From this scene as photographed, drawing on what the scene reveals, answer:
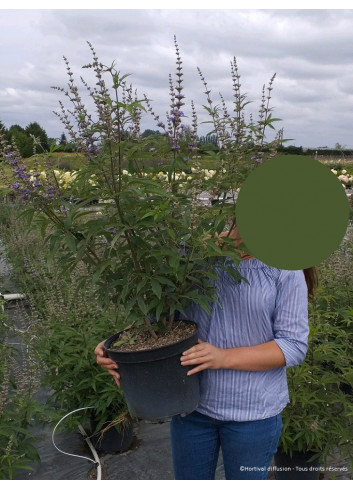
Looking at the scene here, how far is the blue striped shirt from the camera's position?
203cm

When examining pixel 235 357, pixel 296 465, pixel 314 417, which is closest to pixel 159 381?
pixel 235 357

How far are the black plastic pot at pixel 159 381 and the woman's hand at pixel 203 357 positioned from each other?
27 millimetres

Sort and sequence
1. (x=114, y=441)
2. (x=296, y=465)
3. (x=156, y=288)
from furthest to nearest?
1. (x=114, y=441)
2. (x=296, y=465)
3. (x=156, y=288)

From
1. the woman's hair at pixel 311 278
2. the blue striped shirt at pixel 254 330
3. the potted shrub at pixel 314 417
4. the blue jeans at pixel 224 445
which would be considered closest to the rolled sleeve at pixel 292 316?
the blue striped shirt at pixel 254 330

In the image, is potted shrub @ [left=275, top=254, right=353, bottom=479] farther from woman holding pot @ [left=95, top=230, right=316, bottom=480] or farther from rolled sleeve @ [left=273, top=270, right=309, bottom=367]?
rolled sleeve @ [left=273, top=270, right=309, bottom=367]

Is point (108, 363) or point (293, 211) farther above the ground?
point (293, 211)

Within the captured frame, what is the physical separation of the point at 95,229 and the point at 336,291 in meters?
2.84

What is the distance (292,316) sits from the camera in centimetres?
203

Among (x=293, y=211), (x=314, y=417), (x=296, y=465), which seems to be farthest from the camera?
(x=296, y=465)

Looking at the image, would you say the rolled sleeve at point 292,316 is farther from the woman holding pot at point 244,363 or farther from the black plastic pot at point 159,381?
the black plastic pot at point 159,381

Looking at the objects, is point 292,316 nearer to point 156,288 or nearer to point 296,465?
point 156,288

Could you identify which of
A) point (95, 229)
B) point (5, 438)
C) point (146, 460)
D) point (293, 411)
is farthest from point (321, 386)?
point (95, 229)

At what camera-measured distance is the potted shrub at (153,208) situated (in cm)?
183

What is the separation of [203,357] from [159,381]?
198 mm
